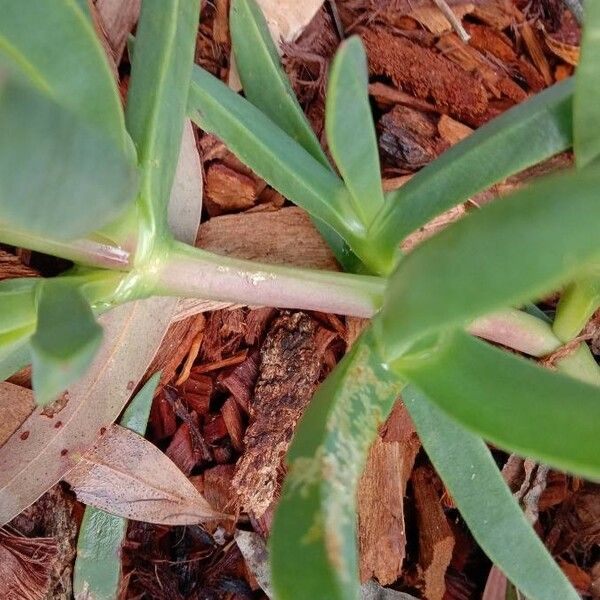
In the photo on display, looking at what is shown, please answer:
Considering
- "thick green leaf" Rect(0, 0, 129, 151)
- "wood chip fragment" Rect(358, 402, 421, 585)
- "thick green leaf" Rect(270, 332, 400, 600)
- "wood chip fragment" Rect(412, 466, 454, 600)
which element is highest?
"thick green leaf" Rect(0, 0, 129, 151)

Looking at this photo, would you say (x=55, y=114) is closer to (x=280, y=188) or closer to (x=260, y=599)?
(x=280, y=188)

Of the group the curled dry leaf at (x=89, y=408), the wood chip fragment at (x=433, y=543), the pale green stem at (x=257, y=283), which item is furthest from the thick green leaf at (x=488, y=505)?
the curled dry leaf at (x=89, y=408)

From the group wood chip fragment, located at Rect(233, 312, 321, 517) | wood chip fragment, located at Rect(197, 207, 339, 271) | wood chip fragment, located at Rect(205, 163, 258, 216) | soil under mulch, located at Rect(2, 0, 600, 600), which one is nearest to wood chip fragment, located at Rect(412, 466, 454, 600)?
soil under mulch, located at Rect(2, 0, 600, 600)

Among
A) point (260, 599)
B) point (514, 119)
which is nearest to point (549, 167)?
point (514, 119)

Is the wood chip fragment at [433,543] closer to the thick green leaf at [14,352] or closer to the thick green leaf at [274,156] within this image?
the thick green leaf at [274,156]

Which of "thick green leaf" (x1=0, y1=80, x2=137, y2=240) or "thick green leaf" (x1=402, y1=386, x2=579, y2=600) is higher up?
Result: "thick green leaf" (x1=0, y1=80, x2=137, y2=240)

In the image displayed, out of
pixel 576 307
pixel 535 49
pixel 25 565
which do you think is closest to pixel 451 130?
pixel 535 49

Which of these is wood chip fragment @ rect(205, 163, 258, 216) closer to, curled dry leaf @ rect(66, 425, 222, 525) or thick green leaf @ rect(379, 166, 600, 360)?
A: curled dry leaf @ rect(66, 425, 222, 525)
